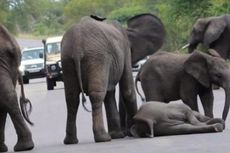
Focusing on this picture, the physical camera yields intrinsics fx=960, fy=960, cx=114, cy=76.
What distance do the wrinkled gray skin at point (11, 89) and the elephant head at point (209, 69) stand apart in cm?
368

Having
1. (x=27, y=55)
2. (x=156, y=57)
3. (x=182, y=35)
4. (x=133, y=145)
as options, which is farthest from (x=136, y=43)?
(x=182, y=35)

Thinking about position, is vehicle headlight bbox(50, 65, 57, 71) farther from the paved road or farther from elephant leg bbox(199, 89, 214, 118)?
elephant leg bbox(199, 89, 214, 118)

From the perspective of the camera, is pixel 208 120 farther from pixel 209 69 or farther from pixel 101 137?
pixel 101 137

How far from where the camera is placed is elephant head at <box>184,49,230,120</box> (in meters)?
16.0

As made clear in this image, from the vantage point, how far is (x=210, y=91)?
16.7m

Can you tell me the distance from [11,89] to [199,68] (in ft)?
13.0

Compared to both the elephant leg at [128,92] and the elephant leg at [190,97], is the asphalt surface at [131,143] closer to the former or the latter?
the elephant leg at [128,92]

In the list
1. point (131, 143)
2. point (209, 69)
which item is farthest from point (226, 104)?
point (131, 143)

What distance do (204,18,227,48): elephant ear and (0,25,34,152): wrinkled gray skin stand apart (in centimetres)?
1616

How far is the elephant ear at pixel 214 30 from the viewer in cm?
2967

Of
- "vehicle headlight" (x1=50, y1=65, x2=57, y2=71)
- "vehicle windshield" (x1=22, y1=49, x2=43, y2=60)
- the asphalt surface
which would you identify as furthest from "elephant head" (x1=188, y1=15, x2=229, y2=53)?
"vehicle windshield" (x1=22, y1=49, x2=43, y2=60)

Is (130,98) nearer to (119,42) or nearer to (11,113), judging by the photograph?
(119,42)

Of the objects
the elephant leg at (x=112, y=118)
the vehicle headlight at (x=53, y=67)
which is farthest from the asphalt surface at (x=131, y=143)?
the vehicle headlight at (x=53, y=67)

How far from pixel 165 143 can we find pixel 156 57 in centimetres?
424
